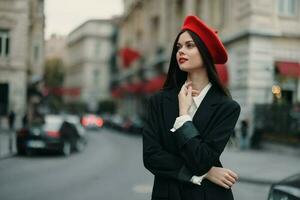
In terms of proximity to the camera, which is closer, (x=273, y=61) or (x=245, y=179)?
(x=245, y=179)

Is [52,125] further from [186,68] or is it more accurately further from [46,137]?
[186,68]

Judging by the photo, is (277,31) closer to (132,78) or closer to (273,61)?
(273,61)

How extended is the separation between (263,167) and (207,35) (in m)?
12.5

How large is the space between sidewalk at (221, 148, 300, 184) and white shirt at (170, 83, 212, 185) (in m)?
9.52

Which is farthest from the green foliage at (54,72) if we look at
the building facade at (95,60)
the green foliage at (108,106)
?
the green foliage at (108,106)

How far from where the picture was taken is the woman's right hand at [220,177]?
8.23 feet

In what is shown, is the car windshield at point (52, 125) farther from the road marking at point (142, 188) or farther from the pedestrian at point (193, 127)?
the pedestrian at point (193, 127)

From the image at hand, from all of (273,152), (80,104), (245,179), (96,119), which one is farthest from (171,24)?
(80,104)

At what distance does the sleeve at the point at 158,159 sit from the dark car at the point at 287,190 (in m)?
3.15

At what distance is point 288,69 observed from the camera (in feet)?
77.0

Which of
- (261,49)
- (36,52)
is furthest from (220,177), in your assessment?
(36,52)

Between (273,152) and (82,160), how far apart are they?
338 inches

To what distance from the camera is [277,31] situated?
2402 centimetres

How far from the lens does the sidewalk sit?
1205 cm
